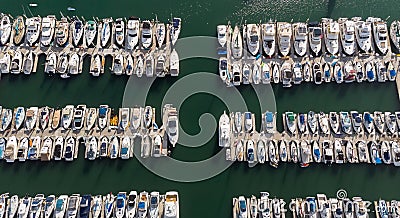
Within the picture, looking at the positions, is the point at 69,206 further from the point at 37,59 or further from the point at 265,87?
the point at 265,87

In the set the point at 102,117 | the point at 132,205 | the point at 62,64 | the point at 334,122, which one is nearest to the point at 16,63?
the point at 62,64

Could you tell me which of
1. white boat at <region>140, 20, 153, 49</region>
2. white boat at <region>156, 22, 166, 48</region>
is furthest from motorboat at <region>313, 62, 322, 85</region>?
white boat at <region>140, 20, 153, 49</region>

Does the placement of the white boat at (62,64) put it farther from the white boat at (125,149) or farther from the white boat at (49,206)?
the white boat at (49,206)

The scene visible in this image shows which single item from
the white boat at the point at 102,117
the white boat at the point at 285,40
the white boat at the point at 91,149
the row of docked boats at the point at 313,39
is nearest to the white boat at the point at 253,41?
the row of docked boats at the point at 313,39

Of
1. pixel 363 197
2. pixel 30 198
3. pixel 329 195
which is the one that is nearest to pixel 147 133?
pixel 30 198

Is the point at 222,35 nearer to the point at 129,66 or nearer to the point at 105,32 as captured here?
the point at 129,66
